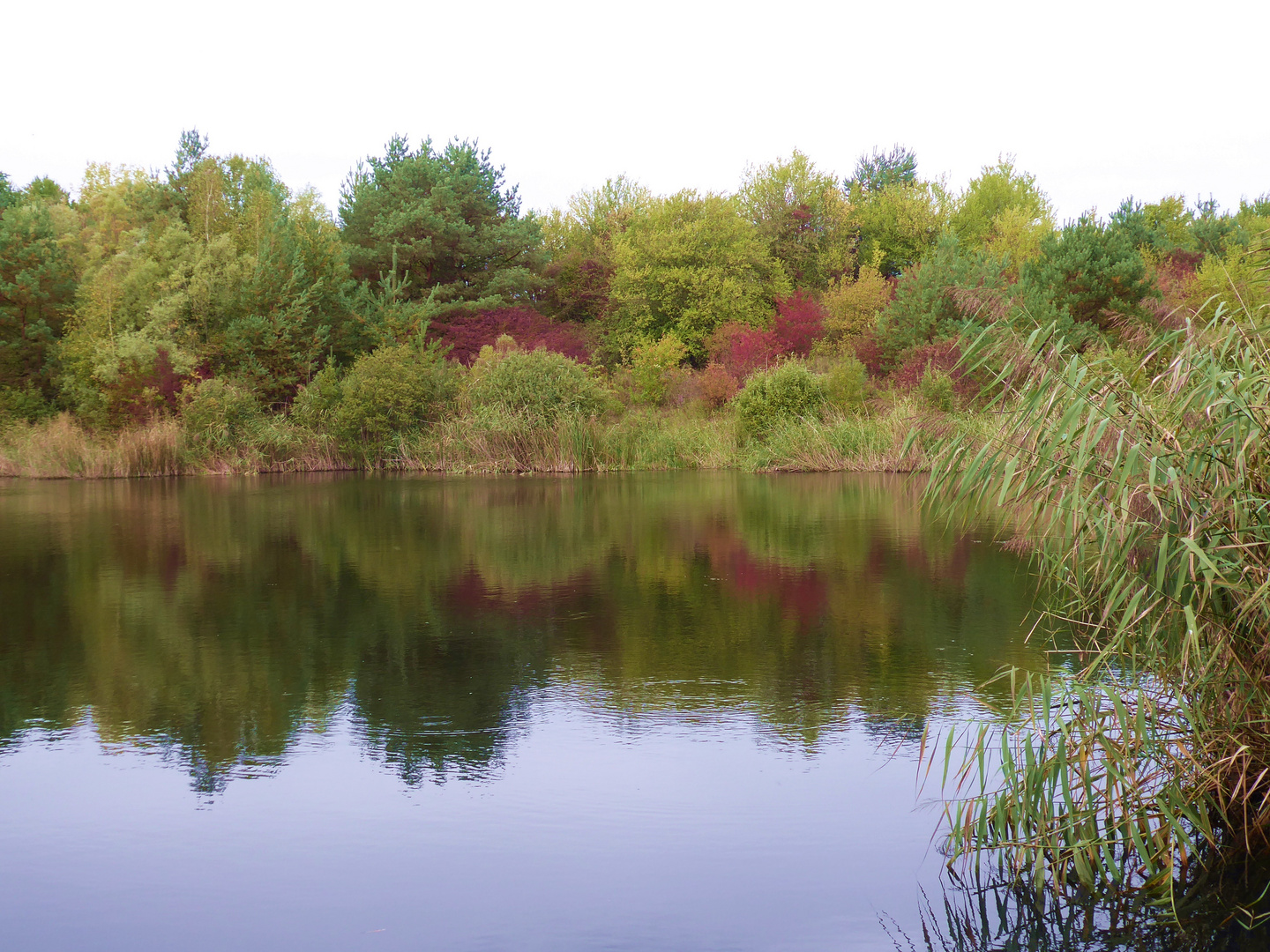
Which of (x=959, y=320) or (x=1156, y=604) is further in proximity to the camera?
(x=959, y=320)

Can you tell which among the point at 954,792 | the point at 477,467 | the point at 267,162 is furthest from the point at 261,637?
the point at 267,162

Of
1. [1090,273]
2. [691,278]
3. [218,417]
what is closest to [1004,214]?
[691,278]

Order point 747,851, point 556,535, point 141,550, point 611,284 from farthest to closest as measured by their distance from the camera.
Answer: point 611,284, point 556,535, point 141,550, point 747,851

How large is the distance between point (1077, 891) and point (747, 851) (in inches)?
36.0

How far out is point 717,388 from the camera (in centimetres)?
3206

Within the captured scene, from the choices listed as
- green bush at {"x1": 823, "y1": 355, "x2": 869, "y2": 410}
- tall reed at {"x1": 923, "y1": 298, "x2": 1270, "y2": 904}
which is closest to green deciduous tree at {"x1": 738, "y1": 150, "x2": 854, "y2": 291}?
green bush at {"x1": 823, "y1": 355, "x2": 869, "y2": 410}

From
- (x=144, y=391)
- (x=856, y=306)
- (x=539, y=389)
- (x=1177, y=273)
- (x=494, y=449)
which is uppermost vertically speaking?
(x=856, y=306)

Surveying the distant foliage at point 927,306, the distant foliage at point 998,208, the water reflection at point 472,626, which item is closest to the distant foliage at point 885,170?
the distant foliage at point 998,208

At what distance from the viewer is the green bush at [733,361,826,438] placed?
26.2m

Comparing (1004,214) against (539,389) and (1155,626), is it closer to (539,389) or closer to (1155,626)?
(539,389)

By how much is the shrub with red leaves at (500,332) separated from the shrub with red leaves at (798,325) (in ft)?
23.9

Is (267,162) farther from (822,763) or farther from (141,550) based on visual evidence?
(822,763)

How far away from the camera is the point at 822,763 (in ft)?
13.1

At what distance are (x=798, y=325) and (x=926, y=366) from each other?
1192 cm
